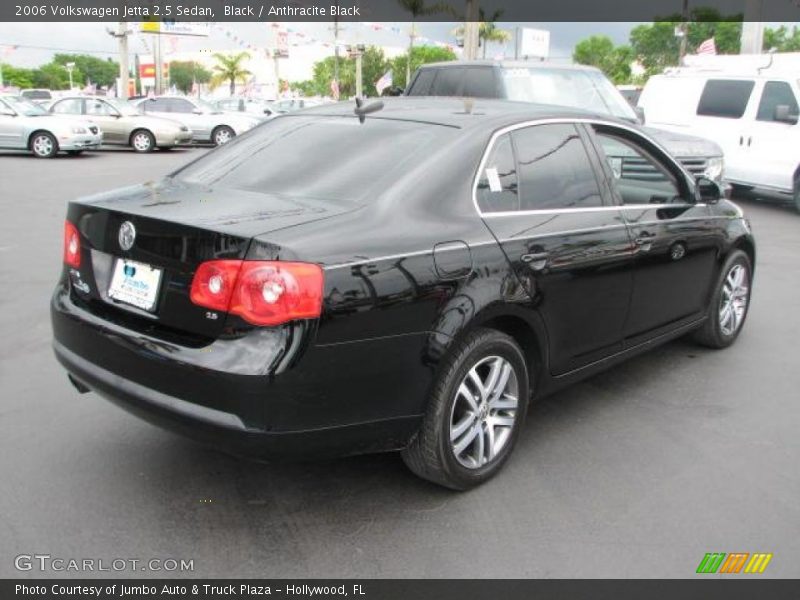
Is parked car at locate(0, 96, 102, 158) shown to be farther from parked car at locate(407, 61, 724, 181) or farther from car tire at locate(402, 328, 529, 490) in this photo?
car tire at locate(402, 328, 529, 490)

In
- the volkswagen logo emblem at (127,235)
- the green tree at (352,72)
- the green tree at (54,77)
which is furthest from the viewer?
the green tree at (54,77)

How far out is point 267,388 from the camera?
271cm

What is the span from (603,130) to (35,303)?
4521 millimetres

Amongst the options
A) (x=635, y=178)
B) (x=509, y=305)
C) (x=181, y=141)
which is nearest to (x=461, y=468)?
(x=509, y=305)

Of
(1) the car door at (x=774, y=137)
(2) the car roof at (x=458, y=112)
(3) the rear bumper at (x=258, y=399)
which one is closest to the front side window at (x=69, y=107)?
(1) the car door at (x=774, y=137)

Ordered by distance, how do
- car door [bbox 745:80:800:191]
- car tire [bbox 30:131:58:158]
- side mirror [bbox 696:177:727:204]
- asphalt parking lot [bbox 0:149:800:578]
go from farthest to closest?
1. car tire [bbox 30:131:58:158]
2. car door [bbox 745:80:800:191]
3. side mirror [bbox 696:177:727:204]
4. asphalt parking lot [bbox 0:149:800:578]

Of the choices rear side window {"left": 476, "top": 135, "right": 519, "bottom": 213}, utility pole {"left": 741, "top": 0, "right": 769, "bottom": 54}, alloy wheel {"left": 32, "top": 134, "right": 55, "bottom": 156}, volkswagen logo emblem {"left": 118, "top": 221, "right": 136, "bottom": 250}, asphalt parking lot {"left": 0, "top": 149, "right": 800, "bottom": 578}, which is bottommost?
asphalt parking lot {"left": 0, "top": 149, "right": 800, "bottom": 578}

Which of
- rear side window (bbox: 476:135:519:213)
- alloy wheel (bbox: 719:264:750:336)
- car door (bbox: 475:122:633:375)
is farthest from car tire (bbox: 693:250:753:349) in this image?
rear side window (bbox: 476:135:519:213)

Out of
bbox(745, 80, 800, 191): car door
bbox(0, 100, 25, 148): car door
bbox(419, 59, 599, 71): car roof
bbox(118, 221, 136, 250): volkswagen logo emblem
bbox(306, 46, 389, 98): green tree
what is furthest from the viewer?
bbox(306, 46, 389, 98): green tree

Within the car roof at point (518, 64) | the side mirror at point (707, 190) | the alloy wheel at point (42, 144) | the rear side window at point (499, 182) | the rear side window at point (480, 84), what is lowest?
the alloy wheel at point (42, 144)

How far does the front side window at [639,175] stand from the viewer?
172 inches

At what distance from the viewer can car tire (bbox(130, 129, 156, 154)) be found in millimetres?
22141

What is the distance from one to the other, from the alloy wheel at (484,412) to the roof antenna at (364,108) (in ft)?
4.72

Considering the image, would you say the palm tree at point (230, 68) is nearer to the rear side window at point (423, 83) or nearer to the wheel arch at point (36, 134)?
the wheel arch at point (36, 134)
